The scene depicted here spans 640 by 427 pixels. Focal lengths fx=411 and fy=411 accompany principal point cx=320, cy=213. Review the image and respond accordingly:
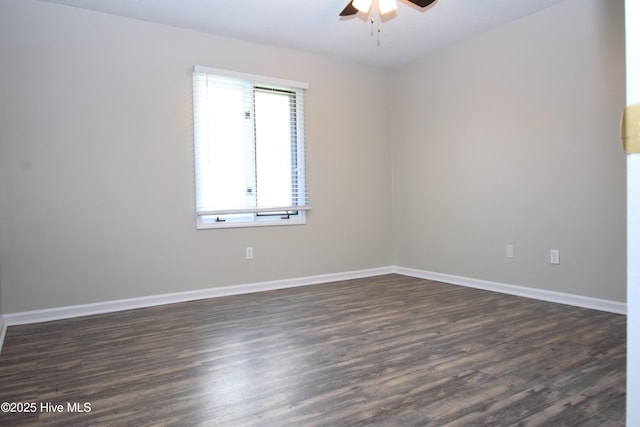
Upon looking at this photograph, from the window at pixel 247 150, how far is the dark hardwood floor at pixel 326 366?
40.0 inches

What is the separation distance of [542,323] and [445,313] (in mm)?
637

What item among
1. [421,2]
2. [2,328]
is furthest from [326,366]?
[421,2]

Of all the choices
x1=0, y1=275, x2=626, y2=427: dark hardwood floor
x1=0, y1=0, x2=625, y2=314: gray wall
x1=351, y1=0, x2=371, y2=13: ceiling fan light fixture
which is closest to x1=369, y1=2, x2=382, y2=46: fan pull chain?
x1=351, y1=0, x2=371, y2=13: ceiling fan light fixture

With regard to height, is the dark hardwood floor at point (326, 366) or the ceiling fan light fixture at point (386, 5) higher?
the ceiling fan light fixture at point (386, 5)

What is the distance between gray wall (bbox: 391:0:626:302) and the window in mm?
1343

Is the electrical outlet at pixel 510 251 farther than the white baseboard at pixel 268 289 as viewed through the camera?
Yes

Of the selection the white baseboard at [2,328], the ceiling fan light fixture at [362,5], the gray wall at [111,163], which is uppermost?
the ceiling fan light fixture at [362,5]

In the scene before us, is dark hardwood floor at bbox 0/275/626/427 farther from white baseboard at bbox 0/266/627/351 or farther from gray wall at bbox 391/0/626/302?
gray wall at bbox 391/0/626/302

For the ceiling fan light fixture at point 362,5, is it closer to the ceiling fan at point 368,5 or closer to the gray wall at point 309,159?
the ceiling fan at point 368,5

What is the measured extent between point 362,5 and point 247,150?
5.53 feet

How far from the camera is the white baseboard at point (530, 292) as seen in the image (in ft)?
9.89

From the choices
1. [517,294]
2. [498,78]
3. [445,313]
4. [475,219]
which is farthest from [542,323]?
Answer: [498,78]

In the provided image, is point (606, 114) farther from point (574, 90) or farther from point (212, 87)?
point (212, 87)

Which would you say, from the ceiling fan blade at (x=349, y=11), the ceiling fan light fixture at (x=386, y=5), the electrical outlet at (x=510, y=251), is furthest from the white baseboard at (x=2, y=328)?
the electrical outlet at (x=510, y=251)
